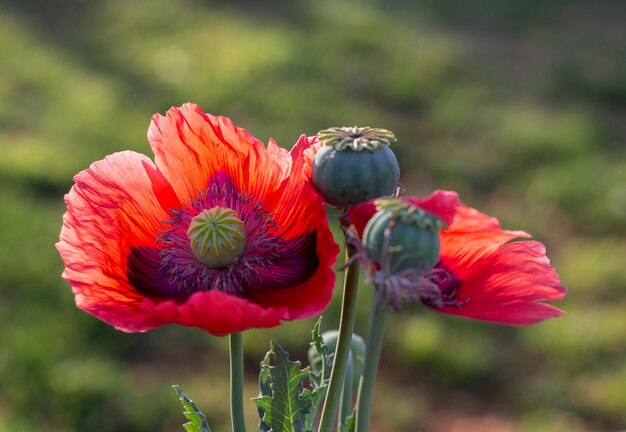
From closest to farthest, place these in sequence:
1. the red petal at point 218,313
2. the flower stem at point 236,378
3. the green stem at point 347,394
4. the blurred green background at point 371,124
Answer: the red petal at point 218,313
the flower stem at point 236,378
the green stem at point 347,394
the blurred green background at point 371,124

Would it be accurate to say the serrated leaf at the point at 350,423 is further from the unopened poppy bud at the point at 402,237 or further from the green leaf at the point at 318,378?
the unopened poppy bud at the point at 402,237

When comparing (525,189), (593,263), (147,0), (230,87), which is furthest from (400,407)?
(147,0)

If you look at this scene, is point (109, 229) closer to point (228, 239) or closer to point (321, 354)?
point (228, 239)

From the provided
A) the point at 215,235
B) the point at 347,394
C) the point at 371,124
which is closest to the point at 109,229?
the point at 215,235

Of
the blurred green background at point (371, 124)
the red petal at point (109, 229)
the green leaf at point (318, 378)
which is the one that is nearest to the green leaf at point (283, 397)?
the green leaf at point (318, 378)

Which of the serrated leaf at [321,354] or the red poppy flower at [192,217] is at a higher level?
the red poppy flower at [192,217]

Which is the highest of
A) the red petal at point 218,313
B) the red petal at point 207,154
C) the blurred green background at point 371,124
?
the blurred green background at point 371,124

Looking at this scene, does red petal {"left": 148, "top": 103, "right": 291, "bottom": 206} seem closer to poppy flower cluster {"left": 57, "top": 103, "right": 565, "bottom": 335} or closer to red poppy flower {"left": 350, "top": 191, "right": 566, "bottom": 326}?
poppy flower cluster {"left": 57, "top": 103, "right": 565, "bottom": 335}
